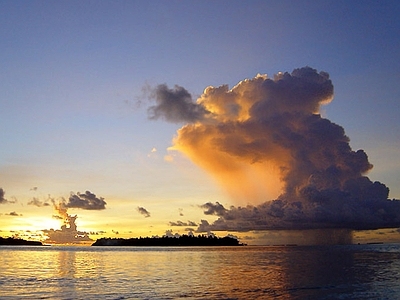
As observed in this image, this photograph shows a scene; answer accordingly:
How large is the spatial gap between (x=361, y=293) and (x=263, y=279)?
20.9m

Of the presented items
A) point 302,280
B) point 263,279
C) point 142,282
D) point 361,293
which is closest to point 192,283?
point 142,282

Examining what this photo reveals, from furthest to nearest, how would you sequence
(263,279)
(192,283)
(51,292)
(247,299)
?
(263,279) < (192,283) < (51,292) < (247,299)

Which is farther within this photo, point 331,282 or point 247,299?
point 331,282

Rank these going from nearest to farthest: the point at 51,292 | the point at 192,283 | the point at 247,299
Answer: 1. the point at 247,299
2. the point at 51,292
3. the point at 192,283

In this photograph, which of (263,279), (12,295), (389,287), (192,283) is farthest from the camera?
(263,279)

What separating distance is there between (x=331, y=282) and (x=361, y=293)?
13.6 metres

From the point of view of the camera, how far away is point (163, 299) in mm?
51719

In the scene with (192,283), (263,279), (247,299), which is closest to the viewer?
(247,299)

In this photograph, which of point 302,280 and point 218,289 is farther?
point 302,280

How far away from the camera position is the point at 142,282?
235ft

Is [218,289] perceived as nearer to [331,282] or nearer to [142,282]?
[142,282]

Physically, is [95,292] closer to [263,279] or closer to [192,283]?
[192,283]

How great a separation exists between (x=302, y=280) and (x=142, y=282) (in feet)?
85.0

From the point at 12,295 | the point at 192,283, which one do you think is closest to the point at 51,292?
the point at 12,295
